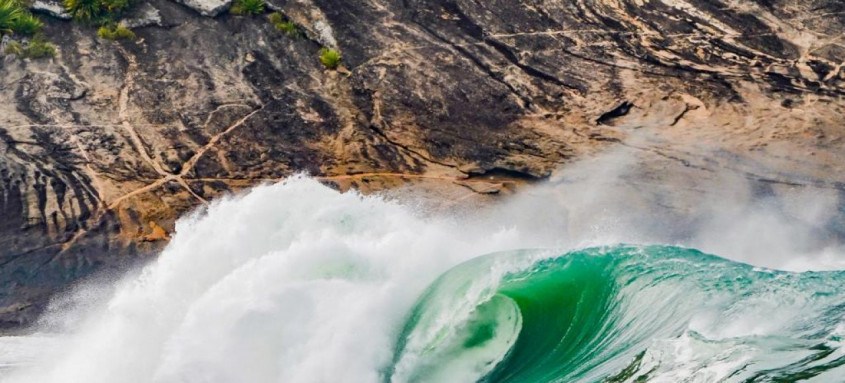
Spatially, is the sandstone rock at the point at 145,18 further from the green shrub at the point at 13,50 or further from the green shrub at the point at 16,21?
the green shrub at the point at 13,50

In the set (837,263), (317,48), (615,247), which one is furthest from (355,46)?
(837,263)

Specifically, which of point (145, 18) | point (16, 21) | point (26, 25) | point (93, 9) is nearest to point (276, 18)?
point (145, 18)

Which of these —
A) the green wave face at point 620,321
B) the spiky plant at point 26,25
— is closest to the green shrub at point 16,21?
the spiky plant at point 26,25

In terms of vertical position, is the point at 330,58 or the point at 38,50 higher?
the point at 38,50

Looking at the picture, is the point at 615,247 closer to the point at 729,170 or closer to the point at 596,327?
the point at 596,327

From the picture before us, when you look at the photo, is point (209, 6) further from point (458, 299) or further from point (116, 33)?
point (458, 299)
